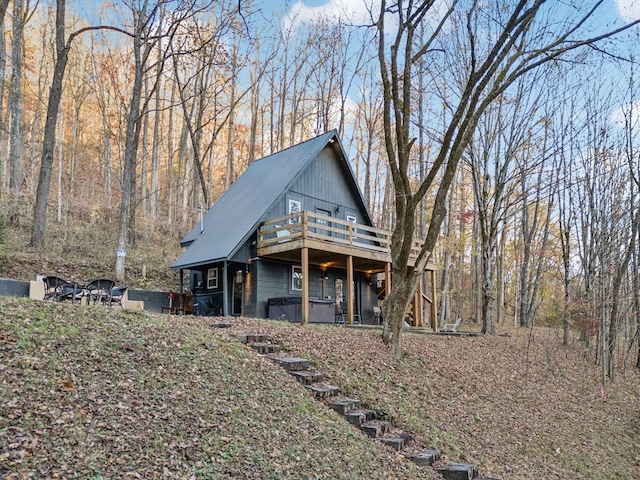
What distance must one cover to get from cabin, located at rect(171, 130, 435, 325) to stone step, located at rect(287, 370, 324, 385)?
18.4 feet

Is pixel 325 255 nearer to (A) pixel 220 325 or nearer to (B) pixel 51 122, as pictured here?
(A) pixel 220 325

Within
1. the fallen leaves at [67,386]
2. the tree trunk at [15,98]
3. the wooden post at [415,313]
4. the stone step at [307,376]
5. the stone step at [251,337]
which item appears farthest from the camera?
the wooden post at [415,313]

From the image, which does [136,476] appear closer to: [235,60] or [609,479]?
[609,479]

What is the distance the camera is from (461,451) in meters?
7.01

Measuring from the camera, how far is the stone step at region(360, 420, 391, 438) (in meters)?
6.59

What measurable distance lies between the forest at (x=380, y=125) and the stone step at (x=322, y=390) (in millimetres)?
4327

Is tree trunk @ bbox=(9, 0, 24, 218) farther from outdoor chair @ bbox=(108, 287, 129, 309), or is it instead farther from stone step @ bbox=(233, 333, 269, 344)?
stone step @ bbox=(233, 333, 269, 344)

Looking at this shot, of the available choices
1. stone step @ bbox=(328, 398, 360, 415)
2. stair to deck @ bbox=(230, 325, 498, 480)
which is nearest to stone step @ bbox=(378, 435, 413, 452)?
stair to deck @ bbox=(230, 325, 498, 480)

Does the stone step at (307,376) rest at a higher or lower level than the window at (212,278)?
lower

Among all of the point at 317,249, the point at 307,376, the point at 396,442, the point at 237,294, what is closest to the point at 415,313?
the point at 317,249

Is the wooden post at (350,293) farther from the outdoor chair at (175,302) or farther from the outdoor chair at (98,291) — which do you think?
the outdoor chair at (98,291)

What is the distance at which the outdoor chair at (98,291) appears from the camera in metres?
10.7

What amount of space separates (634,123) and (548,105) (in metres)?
2.74

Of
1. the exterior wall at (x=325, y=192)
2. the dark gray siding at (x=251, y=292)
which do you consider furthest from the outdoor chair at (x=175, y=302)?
the exterior wall at (x=325, y=192)
